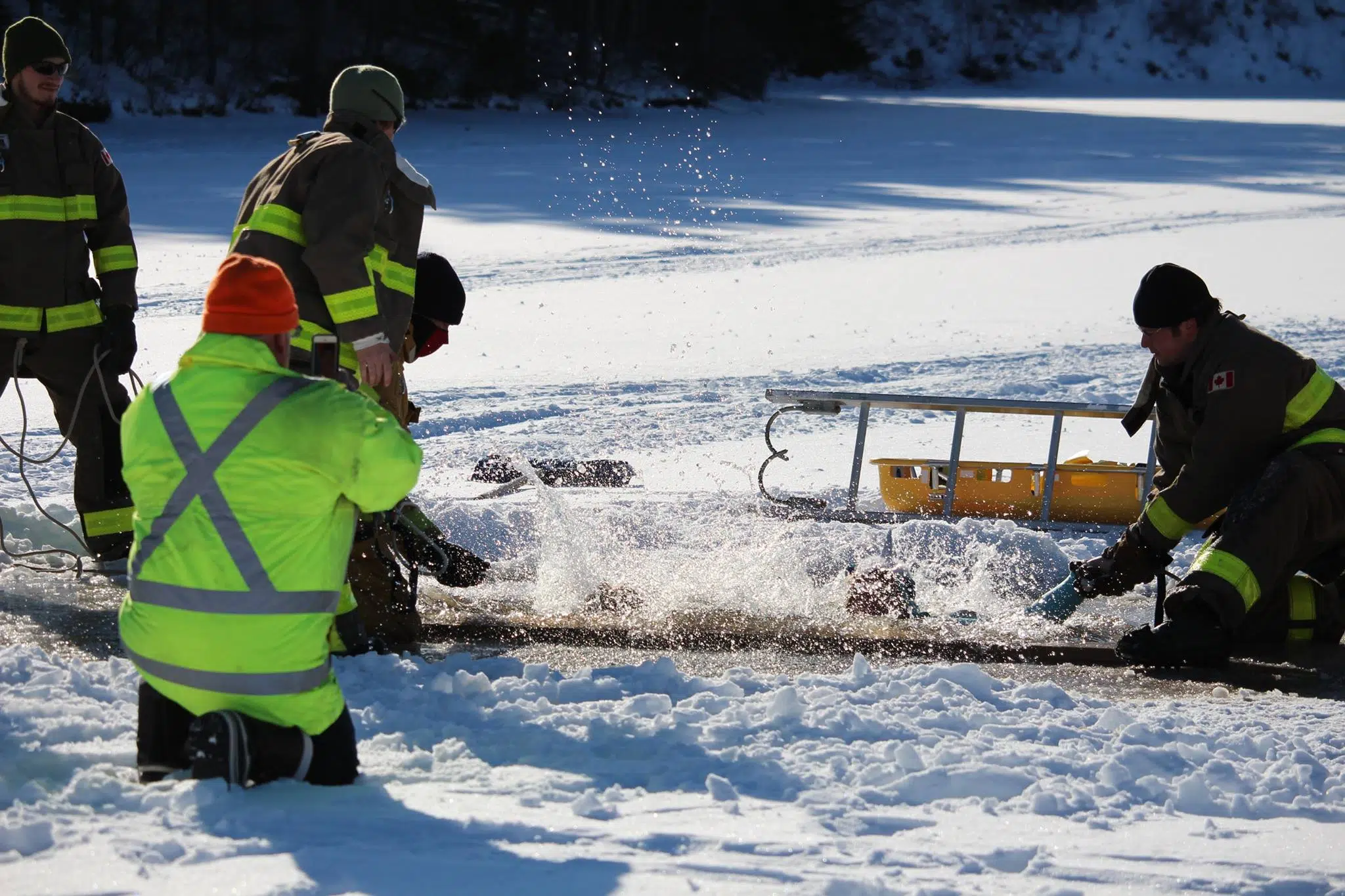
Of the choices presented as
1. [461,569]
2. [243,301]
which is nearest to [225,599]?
[243,301]

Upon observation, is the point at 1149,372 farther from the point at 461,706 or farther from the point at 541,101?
the point at 541,101

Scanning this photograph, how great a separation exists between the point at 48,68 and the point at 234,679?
9.22ft

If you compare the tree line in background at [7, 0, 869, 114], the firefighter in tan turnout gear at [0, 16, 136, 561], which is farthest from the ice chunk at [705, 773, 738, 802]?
the tree line in background at [7, 0, 869, 114]

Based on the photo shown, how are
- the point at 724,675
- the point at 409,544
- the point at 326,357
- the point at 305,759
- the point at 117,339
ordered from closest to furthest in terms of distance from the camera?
the point at 305,759 → the point at 326,357 → the point at 724,675 → the point at 409,544 → the point at 117,339

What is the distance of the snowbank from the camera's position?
267 cm

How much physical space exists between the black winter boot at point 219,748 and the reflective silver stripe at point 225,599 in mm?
210

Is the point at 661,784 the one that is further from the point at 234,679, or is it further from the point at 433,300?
the point at 433,300

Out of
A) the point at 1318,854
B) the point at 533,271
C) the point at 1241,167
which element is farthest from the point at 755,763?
the point at 1241,167

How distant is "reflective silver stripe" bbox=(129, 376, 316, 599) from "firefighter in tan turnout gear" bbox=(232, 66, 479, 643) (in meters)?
0.85

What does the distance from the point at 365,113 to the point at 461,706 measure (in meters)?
1.76

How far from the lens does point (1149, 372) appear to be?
4801 millimetres

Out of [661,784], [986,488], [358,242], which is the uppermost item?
[358,242]

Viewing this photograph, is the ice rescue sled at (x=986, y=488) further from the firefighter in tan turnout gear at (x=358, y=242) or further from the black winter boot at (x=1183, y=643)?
the firefighter in tan turnout gear at (x=358, y=242)

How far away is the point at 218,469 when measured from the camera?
2.83 m
